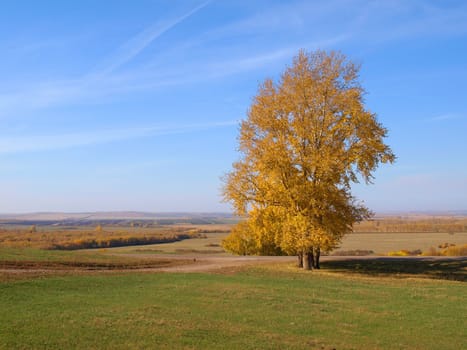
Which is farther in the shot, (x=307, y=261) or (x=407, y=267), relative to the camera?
(x=407, y=267)

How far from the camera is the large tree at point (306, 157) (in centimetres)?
2619

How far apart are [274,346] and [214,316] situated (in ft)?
11.1

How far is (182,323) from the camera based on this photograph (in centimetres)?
1250

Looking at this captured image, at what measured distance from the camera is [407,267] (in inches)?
1227

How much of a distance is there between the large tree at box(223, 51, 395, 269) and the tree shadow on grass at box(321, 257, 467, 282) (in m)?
4.08

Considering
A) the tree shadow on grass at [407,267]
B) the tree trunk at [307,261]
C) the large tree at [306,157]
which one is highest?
the large tree at [306,157]

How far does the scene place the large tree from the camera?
26.2m

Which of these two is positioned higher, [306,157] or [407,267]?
[306,157]

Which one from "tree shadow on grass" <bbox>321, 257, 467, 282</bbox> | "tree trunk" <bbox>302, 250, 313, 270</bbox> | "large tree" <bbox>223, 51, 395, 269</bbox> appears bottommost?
"tree shadow on grass" <bbox>321, 257, 467, 282</bbox>

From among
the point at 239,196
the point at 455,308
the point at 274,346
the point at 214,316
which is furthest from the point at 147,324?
the point at 239,196

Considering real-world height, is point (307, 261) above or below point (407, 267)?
above

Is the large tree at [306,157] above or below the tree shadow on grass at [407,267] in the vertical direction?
above

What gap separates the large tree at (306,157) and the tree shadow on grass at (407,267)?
4076 mm

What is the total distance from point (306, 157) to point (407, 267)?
11154 mm
